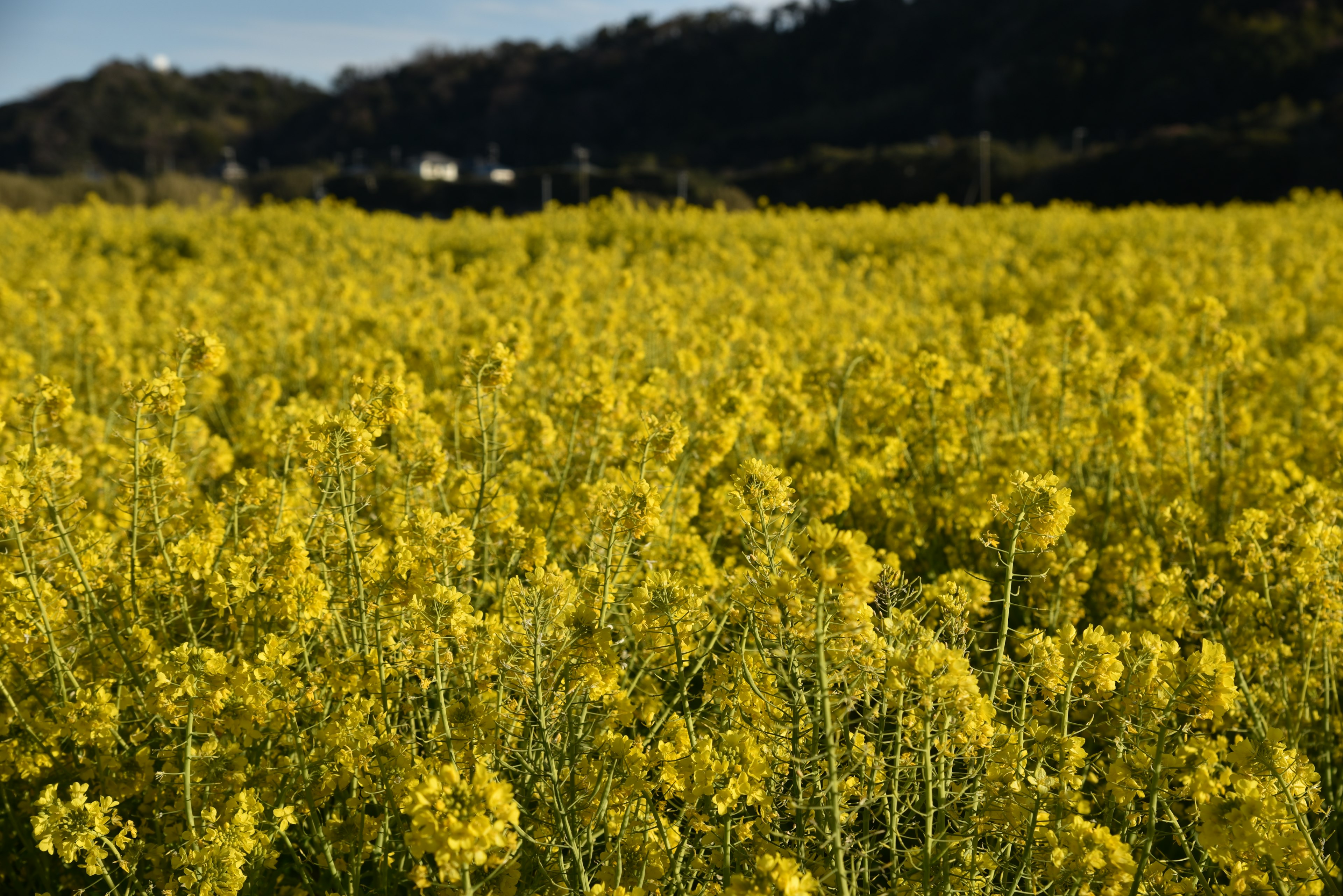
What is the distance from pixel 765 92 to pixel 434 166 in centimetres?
2241

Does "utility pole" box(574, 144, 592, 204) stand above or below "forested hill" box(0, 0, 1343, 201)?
below

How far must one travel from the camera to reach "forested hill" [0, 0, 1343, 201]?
121ft

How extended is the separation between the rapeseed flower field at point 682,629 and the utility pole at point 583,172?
19554 mm

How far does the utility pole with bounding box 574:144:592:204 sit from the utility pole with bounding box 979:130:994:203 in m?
10.4

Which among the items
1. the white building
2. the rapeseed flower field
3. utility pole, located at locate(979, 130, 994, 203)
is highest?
the white building

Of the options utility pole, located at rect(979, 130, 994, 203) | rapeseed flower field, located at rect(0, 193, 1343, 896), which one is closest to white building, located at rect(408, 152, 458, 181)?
utility pole, located at rect(979, 130, 994, 203)

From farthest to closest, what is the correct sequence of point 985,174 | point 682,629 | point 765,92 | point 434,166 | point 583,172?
point 434,166
point 765,92
point 583,172
point 985,174
point 682,629

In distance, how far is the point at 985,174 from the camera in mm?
26219

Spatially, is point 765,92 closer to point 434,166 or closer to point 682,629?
point 434,166

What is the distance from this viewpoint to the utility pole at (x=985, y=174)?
25.1 meters

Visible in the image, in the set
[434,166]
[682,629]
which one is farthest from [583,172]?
[434,166]

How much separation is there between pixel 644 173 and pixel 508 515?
1432 inches

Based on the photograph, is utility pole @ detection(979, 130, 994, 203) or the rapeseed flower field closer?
the rapeseed flower field

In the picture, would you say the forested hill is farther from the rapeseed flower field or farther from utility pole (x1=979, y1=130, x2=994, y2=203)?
the rapeseed flower field
